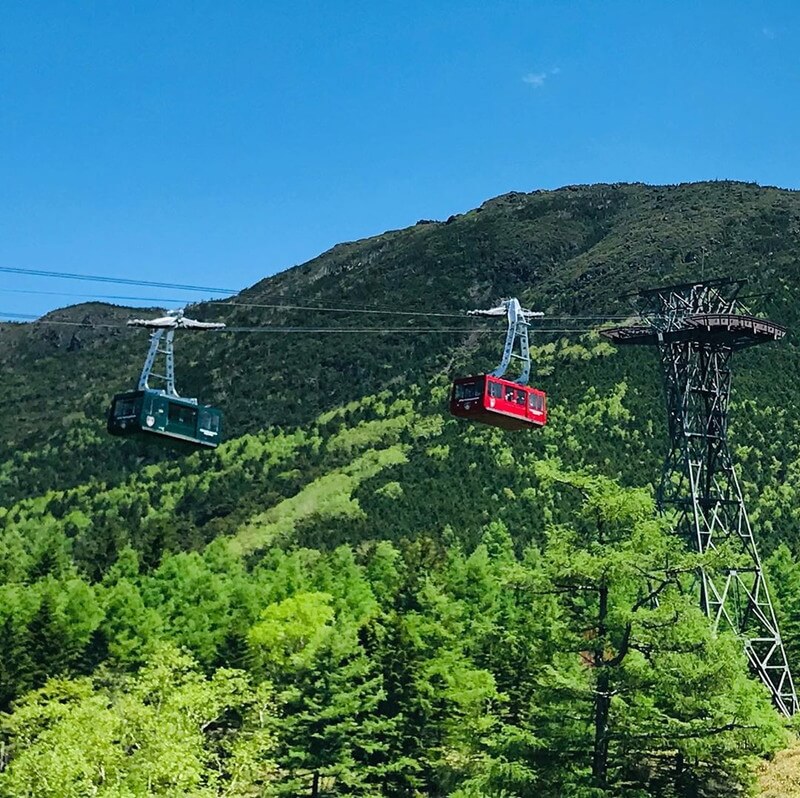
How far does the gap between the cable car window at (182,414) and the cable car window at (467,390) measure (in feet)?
30.9

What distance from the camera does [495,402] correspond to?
3762 centimetres

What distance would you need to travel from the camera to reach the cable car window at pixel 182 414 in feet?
123

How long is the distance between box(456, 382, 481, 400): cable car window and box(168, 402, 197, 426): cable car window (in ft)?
30.9

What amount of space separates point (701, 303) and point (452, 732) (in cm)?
2251

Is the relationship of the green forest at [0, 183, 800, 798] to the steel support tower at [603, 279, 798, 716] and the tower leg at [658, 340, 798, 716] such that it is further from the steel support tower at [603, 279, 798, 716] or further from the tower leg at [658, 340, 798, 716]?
the steel support tower at [603, 279, 798, 716]

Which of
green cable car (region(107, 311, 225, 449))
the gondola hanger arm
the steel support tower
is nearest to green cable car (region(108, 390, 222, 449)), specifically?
green cable car (region(107, 311, 225, 449))

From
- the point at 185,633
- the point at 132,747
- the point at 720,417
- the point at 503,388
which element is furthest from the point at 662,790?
the point at 185,633

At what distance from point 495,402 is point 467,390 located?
3.78 ft

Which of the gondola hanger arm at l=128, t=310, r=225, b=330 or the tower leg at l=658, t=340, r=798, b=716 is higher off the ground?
the gondola hanger arm at l=128, t=310, r=225, b=330

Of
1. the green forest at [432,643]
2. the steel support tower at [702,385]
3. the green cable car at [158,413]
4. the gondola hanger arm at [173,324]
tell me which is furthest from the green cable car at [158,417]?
the steel support tower at [702,385]

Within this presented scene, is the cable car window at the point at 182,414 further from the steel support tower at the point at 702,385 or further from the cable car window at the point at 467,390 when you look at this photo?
the steel support tower at the point at 702,385

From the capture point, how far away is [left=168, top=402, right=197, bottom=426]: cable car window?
3741 centimetres

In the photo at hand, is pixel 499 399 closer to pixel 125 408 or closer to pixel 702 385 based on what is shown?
pixel 125 408

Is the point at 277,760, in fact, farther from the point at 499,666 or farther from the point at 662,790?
the point at 662,790
